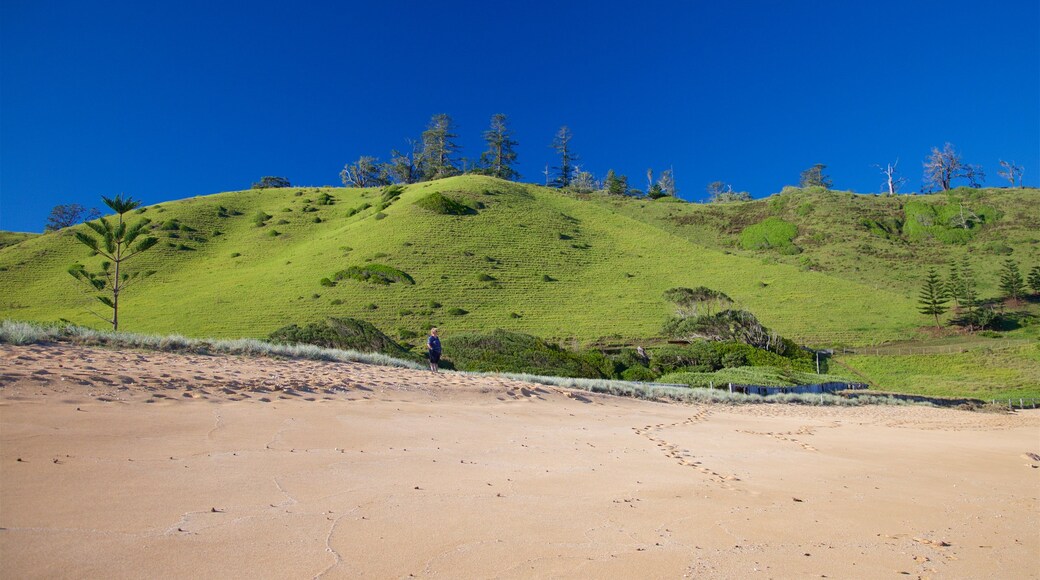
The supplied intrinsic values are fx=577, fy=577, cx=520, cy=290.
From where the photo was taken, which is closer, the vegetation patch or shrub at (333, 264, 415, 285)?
shrub at (333, 264, 415, 285)

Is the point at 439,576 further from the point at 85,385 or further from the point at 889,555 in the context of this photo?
the point at 85,385

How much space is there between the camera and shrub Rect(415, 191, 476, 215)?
68250 millimetres

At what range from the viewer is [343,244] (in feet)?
199

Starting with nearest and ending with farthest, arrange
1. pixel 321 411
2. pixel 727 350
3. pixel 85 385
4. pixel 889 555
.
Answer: pixel 889 555, pixel 85 385, pixel 321 411, pixel 727 350

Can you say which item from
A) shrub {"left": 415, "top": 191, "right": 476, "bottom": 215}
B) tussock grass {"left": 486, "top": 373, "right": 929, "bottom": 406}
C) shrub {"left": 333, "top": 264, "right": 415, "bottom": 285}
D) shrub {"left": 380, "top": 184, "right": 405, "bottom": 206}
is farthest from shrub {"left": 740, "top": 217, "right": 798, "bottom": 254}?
tussock grass {"left": 486, "top": 373, "right": 929, "bottom": 406}

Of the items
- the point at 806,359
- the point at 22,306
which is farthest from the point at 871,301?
the point at 22,306

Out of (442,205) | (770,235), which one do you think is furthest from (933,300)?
(442,205)

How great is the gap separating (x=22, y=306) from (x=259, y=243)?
21.7 meters

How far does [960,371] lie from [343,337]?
3320 centimetres

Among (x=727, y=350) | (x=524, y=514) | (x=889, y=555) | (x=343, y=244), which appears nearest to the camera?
(x=889, y=555)

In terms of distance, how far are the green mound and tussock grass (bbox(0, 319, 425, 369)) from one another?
8.86m

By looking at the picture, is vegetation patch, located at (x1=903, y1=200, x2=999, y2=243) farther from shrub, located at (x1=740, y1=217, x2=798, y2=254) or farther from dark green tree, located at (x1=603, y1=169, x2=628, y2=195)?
dark green tree, located at (x1=603, y1=169, x2=628, y2=195)

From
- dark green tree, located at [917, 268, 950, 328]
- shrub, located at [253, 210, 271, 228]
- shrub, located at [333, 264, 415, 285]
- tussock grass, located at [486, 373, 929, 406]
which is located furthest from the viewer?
shrub, located at [253, 210, 271, 228]

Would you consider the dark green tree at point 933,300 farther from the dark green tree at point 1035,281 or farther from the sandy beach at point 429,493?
the sandy beach at point 429,493
